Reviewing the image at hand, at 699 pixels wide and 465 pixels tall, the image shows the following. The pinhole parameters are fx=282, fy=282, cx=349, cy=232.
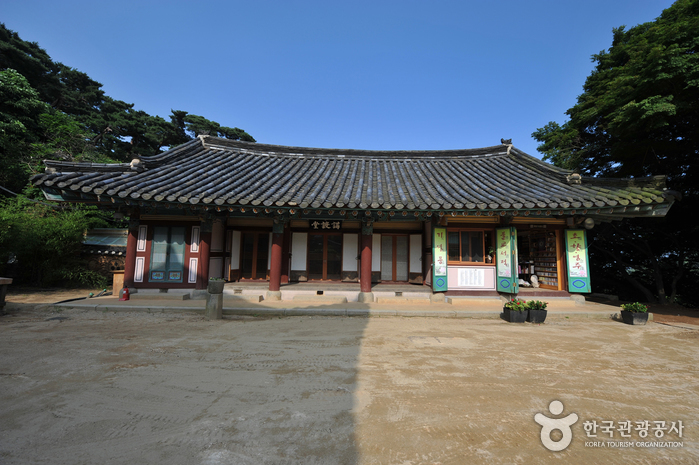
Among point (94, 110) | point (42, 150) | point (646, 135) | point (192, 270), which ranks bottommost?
point (192, 270)

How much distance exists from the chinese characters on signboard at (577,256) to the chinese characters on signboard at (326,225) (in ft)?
25.7

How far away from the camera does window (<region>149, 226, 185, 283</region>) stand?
30.9 feet

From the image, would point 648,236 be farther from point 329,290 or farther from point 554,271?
point 329,290

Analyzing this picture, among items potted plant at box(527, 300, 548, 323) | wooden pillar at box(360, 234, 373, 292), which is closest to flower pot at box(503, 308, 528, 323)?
potted plant at box(527, 300, 548, 323)

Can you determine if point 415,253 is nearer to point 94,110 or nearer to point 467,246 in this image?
point 467,246

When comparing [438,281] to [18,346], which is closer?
[18,346]

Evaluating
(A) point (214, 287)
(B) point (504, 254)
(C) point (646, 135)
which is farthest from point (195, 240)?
(C) point (646, 135)

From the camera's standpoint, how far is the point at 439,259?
9.32 metres

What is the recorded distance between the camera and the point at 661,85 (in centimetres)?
784

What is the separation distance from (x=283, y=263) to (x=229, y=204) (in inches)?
126

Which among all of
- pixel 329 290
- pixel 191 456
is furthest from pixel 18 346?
pixel 329 290

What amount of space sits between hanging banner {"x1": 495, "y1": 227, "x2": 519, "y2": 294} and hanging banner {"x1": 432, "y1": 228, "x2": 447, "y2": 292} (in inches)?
69.6

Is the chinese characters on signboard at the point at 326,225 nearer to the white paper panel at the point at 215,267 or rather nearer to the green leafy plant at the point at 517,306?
→ the white paper panel at the point at 215,267

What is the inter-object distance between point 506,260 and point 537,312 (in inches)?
85.2
